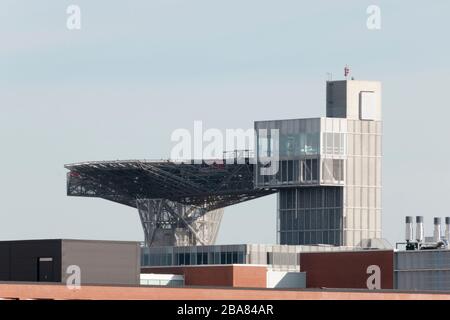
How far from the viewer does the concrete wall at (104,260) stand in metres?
118

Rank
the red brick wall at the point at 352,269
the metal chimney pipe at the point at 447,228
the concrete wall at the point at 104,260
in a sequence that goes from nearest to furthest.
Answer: the concrete wall at the point at 104,260
the red brick wall at the point at 352,269
the metal chimney pipe at the point at 447,228

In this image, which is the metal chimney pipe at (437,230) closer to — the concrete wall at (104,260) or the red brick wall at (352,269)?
the red brick wall at (352,269)

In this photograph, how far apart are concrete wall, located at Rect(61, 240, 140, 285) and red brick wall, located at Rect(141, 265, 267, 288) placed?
4801 centimetres

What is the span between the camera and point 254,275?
572 ft

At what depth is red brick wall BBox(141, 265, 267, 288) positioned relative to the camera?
171625 millimetres

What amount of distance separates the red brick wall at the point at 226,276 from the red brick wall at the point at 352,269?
7827mm

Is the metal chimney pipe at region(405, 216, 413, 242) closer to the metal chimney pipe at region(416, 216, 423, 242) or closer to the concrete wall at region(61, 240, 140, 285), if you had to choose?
the metal chimney pipe at region(416, 216, 423, 242)

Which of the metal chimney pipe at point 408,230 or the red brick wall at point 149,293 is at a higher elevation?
the metal chimney pipe at point 408,230

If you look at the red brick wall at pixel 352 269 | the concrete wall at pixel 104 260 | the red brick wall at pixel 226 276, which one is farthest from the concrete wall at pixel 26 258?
the red brick wall at pixel 226 276

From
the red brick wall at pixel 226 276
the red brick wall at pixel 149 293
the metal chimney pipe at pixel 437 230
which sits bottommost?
the red brick wall at pixel 226 276

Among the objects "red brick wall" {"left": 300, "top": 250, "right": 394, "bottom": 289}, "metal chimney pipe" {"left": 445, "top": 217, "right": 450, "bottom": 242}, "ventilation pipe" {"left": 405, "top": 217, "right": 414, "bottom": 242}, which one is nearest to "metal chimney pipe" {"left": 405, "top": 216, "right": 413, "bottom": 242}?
"ventilation pipe" {"left": 405, "top": 217, "right": 414, "bottom": 242}

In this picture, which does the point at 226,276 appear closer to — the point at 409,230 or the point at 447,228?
the point at 409,230
